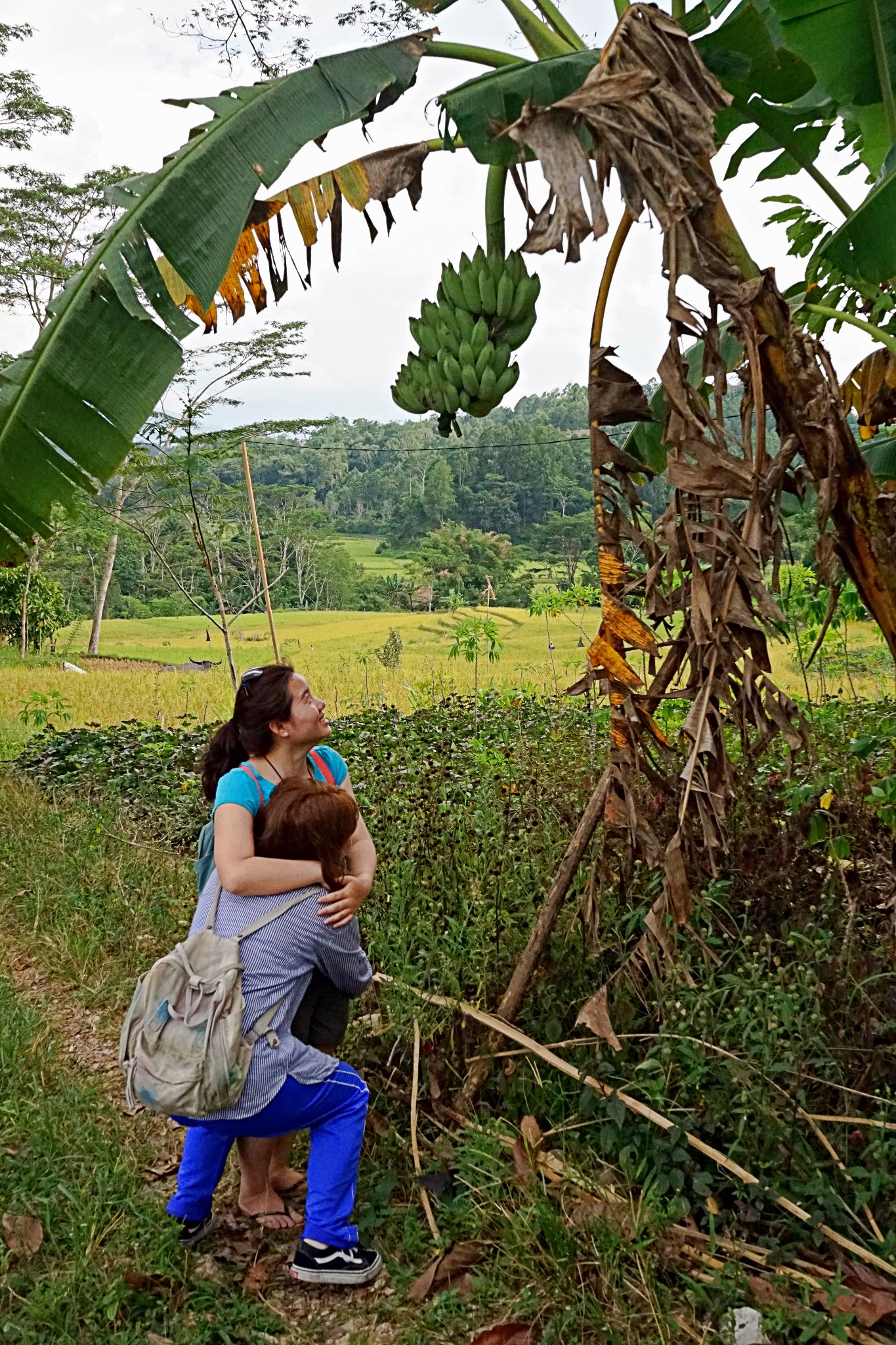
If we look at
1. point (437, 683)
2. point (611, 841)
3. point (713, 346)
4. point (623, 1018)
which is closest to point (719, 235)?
point (713, 346)

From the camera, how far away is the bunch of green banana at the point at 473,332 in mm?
1943

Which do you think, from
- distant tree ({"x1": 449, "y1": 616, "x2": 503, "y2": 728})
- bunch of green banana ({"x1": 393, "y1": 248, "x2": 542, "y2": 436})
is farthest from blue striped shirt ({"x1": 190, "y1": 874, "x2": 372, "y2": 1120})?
distant tree ({"x1": 449, "y1": 616, "x2": 503, "y2": 728})

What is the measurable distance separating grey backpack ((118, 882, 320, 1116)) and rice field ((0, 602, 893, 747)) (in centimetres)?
401

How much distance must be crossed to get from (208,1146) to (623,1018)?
89cm

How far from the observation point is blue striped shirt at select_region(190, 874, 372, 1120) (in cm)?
182

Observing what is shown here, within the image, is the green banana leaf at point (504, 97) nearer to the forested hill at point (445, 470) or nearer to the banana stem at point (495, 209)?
the banana stem at point (495, 209)

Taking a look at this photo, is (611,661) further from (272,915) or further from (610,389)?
(272,915)

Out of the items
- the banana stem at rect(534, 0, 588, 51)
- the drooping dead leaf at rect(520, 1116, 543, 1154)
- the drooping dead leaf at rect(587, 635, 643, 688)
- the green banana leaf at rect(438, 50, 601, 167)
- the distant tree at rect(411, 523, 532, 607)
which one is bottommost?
the drooping dead leaf at rect(520, 1116, 543, 1154)

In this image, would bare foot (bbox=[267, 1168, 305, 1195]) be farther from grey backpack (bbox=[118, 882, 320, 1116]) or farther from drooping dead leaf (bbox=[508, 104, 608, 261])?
drooping dead leaf (bbox=[508, 104, 608, 261])

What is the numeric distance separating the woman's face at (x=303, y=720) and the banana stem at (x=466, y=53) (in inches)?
52.3

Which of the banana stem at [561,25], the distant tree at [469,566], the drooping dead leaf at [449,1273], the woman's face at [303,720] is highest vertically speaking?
the banana stem at [561,25]

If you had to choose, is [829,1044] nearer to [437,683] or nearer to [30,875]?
[30,875]

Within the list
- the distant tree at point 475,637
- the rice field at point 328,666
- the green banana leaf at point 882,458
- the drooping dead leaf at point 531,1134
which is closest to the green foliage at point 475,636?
the distant tree at point 475,637

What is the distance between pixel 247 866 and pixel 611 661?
33.0 inches
